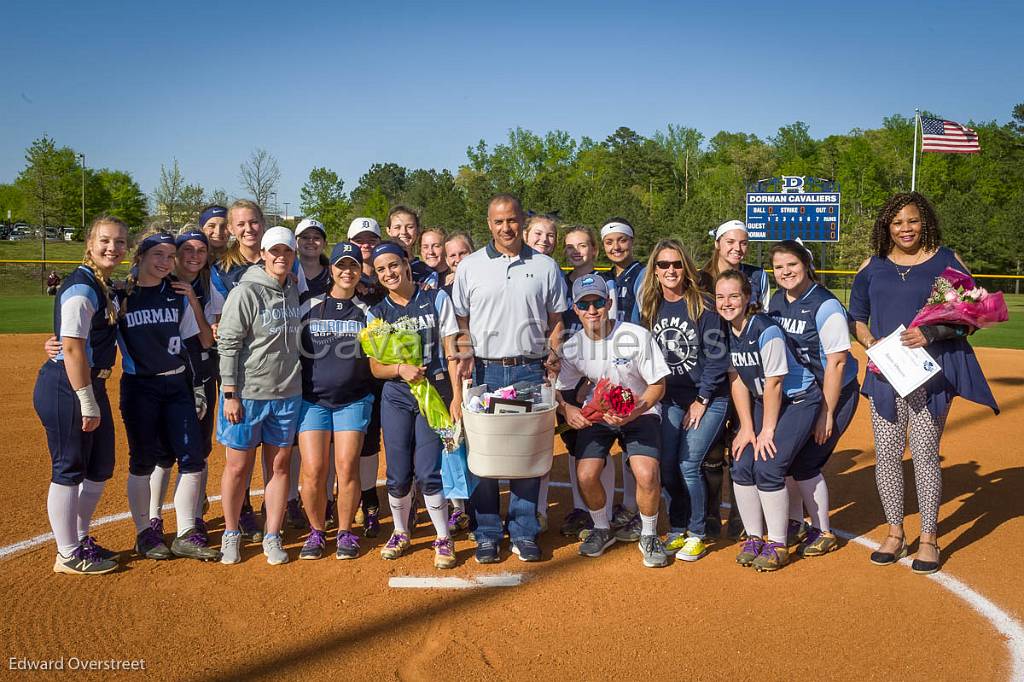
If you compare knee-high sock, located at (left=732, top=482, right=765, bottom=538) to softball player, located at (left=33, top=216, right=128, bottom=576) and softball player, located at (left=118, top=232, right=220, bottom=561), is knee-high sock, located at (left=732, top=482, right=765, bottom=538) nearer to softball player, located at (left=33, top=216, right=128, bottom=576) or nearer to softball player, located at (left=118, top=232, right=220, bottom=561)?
softball player, located at (left=118, top=232, right=220, bottom=561)

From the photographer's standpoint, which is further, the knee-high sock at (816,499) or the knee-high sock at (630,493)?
the knee-high sock at (630,493)

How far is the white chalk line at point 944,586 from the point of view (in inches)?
146

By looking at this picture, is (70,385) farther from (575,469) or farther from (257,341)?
(575,469)

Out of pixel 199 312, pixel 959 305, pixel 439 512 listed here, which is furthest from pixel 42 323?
pixel 959 305

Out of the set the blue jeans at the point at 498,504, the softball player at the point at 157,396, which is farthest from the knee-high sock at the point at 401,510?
the softball player at the point at 157,396

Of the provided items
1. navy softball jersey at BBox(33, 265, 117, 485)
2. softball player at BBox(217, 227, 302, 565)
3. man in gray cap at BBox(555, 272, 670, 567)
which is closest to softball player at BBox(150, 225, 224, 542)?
softball player at BBox(217, 227, 302, 565)

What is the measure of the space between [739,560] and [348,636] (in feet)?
8.12

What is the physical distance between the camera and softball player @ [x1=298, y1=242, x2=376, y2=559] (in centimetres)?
488

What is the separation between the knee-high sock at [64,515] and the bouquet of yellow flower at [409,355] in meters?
1.98

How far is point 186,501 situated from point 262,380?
1.00m

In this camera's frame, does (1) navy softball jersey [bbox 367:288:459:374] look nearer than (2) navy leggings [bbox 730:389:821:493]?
No

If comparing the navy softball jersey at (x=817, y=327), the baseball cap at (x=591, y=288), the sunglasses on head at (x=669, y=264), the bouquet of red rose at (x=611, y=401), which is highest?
the sunglasses on head at (x=669, y=264)

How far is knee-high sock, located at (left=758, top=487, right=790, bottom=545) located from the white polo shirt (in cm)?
171

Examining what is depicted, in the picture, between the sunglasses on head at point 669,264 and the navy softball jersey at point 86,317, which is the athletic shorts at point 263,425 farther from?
the sunglasses on head at point 669,264
